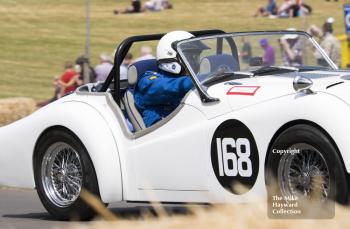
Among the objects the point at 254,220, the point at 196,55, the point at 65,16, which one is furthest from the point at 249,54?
the point at 65,16

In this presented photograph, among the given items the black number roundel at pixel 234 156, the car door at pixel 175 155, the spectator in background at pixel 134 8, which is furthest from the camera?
the spectator in background at pixel 134 8

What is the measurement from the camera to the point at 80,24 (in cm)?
3083

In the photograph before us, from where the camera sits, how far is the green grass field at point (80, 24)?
27.0m

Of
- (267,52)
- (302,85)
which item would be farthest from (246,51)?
(302,85)

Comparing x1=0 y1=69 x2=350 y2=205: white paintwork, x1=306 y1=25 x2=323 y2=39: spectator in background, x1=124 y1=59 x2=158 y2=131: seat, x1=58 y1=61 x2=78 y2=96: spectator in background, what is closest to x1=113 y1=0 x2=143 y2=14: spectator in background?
x1=306 y1=25 x2=323 y2=39: spectator in background

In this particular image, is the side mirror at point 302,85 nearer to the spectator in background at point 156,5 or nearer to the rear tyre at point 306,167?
Answer: the rear tyre at point 306,167

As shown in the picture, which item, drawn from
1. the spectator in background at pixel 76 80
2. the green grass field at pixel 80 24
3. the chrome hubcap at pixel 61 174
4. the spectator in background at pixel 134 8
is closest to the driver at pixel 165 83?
the chrome hubcap at pixel 61 174

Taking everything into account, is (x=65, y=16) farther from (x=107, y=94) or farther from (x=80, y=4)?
(x=107, y=94)

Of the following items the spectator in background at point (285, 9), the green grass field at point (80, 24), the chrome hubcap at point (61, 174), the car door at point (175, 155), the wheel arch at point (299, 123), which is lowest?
the green grass field at point (80, 24)

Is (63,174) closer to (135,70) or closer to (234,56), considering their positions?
(135,70)

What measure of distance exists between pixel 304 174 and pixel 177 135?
121 centimetres

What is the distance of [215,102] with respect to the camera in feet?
25.7

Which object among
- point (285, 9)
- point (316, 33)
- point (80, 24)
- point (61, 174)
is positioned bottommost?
point (80, 24)

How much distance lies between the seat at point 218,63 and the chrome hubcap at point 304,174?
1.37m
